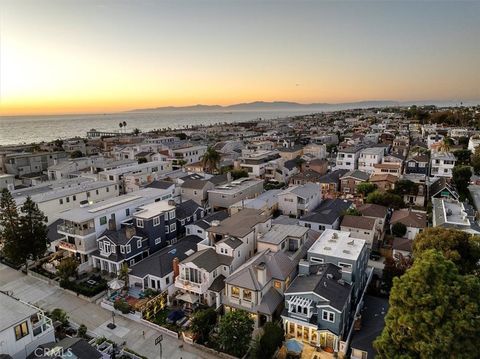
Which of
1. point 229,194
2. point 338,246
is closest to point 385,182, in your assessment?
point 229,194

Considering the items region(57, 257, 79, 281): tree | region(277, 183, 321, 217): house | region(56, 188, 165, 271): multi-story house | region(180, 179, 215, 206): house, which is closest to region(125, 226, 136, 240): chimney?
region(56, 188, 165, 271): multi-story house

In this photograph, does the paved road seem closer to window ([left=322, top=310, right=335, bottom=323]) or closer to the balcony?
the balcony

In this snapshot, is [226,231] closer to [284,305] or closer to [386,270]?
[284,305]

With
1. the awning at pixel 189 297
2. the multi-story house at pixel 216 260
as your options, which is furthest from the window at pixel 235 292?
the awning at pixel 189 297

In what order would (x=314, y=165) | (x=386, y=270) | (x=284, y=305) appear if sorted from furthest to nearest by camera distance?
(x=314, y=165), (x=386, y=270), (x=284, y=305)

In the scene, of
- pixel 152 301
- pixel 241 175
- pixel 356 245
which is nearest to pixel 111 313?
pixel 152 301

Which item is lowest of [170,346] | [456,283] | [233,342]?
[170,346]
